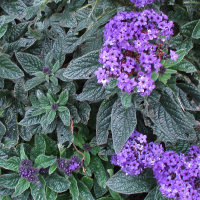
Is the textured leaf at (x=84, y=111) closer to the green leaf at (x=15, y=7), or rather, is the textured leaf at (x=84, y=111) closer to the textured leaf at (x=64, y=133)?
the textured leaf at (x=64, y=133)

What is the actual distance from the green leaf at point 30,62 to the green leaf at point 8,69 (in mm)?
102

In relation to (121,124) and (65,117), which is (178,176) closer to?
(121,124)

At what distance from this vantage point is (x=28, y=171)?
85.7 inches

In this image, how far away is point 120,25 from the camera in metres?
1.78

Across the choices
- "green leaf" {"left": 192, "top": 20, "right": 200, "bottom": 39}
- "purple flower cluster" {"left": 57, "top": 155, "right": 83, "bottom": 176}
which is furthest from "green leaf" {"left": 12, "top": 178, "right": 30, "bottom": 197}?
"green leaf" {"left": 192, "top": 20, "right": 200, "bottom": 39}

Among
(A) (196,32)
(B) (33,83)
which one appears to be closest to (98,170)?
(B) (33,83)

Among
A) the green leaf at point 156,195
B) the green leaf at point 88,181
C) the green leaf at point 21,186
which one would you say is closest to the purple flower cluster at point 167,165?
the green leaf at point 156,195

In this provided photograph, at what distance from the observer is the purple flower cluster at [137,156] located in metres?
2.15

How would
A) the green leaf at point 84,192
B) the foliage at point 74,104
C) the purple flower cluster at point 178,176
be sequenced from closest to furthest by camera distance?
the purple flower cluster at point 178,176, the foliage at point 74,104, the green leaf at point 84,192

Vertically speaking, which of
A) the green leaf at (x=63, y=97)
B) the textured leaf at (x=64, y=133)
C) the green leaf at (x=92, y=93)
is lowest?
the textured leaf at (x=64, y=133)

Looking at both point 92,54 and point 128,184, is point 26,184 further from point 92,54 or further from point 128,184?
point 92,54

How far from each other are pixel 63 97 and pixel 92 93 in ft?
0.84

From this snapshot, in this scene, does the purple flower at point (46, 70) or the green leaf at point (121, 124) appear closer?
the green leaf at point (121, 124)

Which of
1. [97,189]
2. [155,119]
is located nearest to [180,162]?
[155,119]
